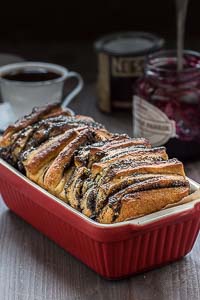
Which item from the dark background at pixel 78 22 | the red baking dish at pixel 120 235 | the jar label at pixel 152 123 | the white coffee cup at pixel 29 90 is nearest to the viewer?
the red baking dish at pixel 120 235

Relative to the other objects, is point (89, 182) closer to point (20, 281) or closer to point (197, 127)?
point (20, 281)

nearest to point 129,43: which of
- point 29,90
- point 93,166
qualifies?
point 29,90

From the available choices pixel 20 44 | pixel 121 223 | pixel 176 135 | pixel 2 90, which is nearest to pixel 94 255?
pixel 121 223

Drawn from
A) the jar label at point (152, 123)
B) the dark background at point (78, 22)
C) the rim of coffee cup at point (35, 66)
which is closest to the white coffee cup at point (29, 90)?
the rim of coffee cup at point (35, 66)

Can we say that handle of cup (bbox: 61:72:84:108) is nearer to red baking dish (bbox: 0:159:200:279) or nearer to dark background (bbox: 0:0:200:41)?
dark background (bbox: 0:0:200:41)

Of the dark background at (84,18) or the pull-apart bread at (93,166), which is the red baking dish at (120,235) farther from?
the dark background at (84,18)

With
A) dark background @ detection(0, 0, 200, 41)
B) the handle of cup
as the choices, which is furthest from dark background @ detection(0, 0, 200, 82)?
the handle of cup
